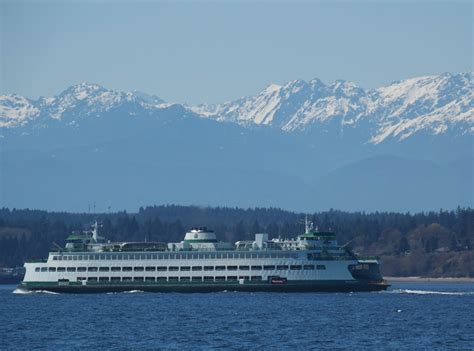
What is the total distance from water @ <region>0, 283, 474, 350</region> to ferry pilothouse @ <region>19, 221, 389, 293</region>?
283 cm

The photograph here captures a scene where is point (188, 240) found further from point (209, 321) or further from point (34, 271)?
point (209, 321)

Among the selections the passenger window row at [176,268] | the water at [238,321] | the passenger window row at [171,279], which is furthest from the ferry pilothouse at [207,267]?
the water at [238,321]

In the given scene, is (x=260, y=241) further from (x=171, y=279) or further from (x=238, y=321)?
(x=238, y=321)

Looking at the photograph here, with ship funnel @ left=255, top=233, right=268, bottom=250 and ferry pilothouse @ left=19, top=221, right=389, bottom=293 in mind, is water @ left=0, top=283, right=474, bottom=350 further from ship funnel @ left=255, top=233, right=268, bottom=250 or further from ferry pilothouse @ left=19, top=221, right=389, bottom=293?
ship funnel @ left=255, top=233, right=268, bottom=250

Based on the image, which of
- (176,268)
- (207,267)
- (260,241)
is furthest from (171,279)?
(260,241)

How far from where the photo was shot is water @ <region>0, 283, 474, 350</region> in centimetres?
10956

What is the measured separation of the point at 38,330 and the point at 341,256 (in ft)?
185

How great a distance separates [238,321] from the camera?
12731 cm

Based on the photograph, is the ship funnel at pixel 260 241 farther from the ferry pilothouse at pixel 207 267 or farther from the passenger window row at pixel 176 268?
the passenger window row at pixel 176 268

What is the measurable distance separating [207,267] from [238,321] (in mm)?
45866

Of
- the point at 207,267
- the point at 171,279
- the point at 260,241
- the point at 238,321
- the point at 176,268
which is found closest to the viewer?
the point at 238,321

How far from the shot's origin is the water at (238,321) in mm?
109562

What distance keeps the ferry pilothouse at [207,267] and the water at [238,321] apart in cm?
283

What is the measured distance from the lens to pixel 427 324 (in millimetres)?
124000
